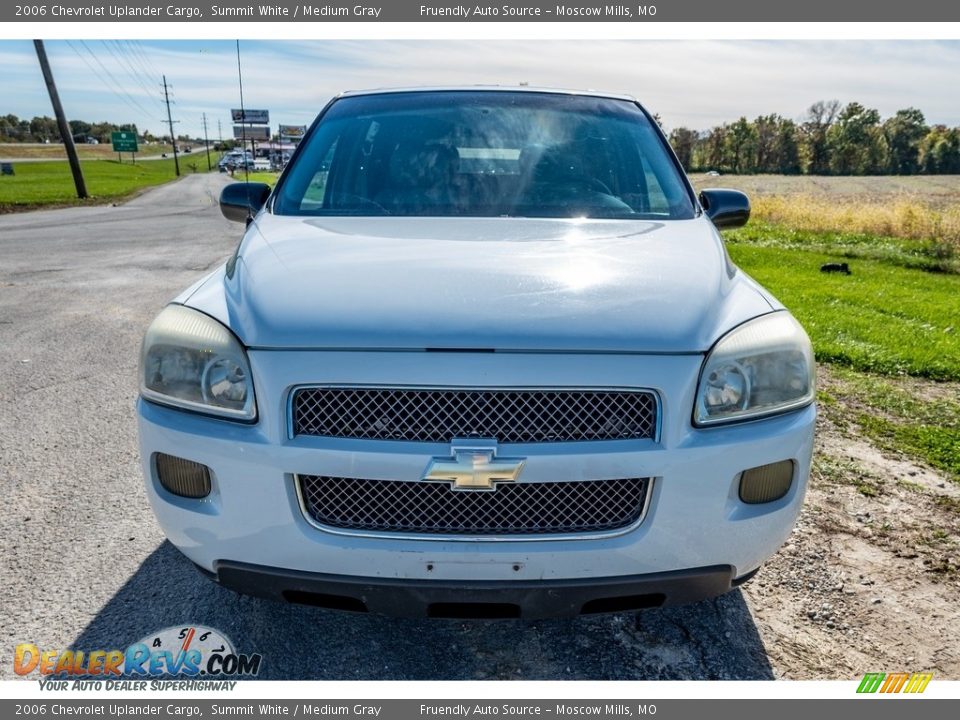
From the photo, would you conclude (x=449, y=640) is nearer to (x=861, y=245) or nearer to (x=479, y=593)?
(x=479, y=593)

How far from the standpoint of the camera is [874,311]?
7801 millimetres

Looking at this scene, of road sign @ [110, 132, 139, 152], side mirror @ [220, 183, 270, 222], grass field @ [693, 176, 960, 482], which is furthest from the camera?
road sign @ [110, 132, 139, 152]

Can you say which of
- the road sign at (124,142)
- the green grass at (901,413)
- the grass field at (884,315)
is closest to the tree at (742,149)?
the road sign at (124,142)

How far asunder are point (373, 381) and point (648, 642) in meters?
1.35

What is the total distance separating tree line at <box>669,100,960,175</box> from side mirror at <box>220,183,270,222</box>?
96.2 metres

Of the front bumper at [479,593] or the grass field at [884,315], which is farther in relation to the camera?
the grass field at [884,315]

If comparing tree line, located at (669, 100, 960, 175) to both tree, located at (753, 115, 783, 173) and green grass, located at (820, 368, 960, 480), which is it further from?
green grass, located at (820, 368, 960, 480)

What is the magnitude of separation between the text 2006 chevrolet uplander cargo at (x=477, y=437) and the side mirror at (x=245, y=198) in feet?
4.51

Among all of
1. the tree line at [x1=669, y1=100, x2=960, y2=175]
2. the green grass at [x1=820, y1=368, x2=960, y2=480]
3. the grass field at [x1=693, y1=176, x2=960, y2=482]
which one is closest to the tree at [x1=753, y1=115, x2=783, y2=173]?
the tree line at [x1=669, y1=100, x2=960, y2=175]

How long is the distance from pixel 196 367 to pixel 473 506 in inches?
36.2

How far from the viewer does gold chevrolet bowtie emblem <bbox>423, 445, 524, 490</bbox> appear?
188 centimetres

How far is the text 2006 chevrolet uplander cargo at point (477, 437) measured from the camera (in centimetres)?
191

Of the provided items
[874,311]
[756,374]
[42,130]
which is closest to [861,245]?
[874,311]

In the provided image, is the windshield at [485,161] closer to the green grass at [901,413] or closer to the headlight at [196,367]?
the headlight at [196,367]
